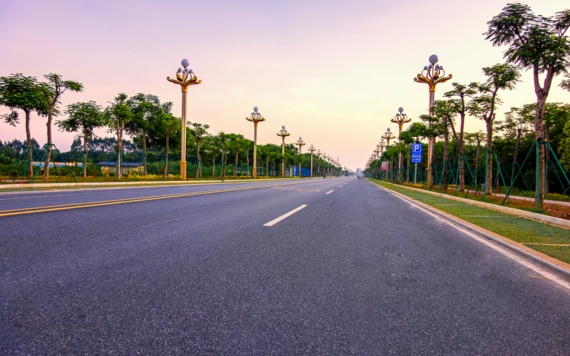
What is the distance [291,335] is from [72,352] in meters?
1.39

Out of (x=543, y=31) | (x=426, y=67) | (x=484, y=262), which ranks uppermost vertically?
(x=426, y=67)

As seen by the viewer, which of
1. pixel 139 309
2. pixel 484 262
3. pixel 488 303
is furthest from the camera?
pixel 484 262

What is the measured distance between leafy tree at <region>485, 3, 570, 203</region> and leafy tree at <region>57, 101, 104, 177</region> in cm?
2967

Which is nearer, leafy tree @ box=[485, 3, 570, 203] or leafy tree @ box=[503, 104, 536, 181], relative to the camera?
leafy tree @ box=[485, 3, 570, 203]

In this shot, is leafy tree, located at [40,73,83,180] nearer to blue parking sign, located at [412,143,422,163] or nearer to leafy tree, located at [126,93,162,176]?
leafy tree, located at [126,93,162,176]

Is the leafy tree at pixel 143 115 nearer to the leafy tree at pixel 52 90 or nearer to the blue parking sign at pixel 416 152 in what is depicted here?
the leafy tree at pixel 52 90

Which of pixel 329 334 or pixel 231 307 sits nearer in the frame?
pixel 329 334

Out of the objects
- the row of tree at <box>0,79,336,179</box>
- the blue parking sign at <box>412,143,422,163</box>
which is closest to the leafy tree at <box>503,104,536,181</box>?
the blue parking sign at <box>412,143,422,163</box>

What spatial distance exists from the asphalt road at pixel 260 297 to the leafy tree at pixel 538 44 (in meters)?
9.24

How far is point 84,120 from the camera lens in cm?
2508

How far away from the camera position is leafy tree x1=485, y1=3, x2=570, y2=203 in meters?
9.45

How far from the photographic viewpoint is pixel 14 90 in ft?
68.7

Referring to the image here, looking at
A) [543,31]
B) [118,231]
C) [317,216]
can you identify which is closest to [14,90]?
[118,231]

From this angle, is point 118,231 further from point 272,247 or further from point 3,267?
point 272,247
